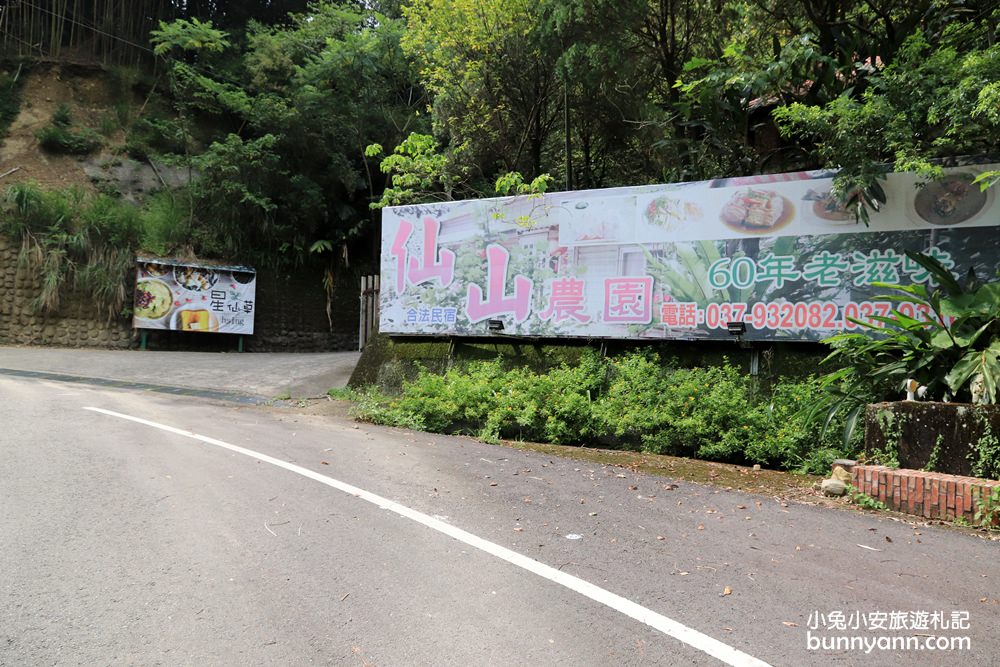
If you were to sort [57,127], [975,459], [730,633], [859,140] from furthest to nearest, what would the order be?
[57,127], [859,140], [975,459], [730,633]

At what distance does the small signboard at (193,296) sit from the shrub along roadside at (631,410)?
488 inches

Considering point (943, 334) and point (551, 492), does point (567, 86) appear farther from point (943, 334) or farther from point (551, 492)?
point (551, 492)

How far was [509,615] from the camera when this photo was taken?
11.0 ft

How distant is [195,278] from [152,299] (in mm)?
1411

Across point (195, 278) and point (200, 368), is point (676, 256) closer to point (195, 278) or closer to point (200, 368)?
point (200, 368)

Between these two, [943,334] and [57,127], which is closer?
[943,334]

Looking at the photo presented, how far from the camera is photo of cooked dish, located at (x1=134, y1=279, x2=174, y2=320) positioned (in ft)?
64.4

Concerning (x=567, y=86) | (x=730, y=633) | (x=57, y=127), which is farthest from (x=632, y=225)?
(x=57, y=127)

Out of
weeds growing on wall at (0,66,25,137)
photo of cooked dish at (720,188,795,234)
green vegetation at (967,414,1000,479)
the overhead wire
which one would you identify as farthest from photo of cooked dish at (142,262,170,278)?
green vegetation at (967,414,1000,479)

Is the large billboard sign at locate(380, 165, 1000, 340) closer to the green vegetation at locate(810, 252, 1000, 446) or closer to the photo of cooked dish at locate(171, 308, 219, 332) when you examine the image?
the green vegetation at locate(810, 252, 1000, 446)

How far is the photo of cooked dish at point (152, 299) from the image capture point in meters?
19.6

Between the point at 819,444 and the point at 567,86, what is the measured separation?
326 inches

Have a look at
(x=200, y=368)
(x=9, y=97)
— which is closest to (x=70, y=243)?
(x=200, y=368)

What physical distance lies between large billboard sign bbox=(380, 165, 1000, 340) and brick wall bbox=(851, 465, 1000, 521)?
10.6ft
